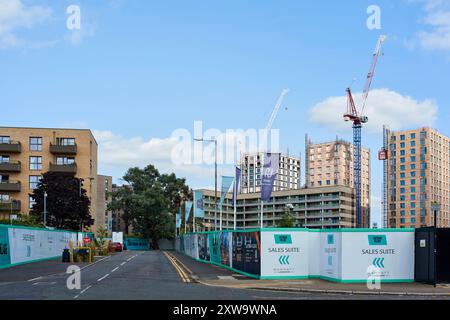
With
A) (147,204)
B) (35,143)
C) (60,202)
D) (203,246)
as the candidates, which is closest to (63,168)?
(35,143)

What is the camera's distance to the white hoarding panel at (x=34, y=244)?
1593 inches

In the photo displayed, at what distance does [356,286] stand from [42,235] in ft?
116

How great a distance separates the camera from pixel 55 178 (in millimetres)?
83625

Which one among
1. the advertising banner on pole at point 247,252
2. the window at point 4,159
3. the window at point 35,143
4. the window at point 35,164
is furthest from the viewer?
the window at point 35,143

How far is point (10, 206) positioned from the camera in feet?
304

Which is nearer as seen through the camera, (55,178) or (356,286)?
(356,286)

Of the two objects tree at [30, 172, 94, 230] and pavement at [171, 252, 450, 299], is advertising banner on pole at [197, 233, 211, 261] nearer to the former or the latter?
pavement at [171, 252, 450, 299]

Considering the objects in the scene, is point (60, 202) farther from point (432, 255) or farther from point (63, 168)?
point (432, 255)

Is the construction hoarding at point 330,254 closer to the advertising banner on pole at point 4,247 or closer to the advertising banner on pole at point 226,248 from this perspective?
the advertising banner on pole at point 226,248

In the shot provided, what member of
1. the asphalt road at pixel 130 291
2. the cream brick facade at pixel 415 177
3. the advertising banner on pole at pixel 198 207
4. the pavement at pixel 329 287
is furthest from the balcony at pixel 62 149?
the cream brick facade at pixel 415 177

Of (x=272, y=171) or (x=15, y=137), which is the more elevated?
(x=15, y=137)

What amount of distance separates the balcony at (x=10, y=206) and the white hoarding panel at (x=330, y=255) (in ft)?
246
